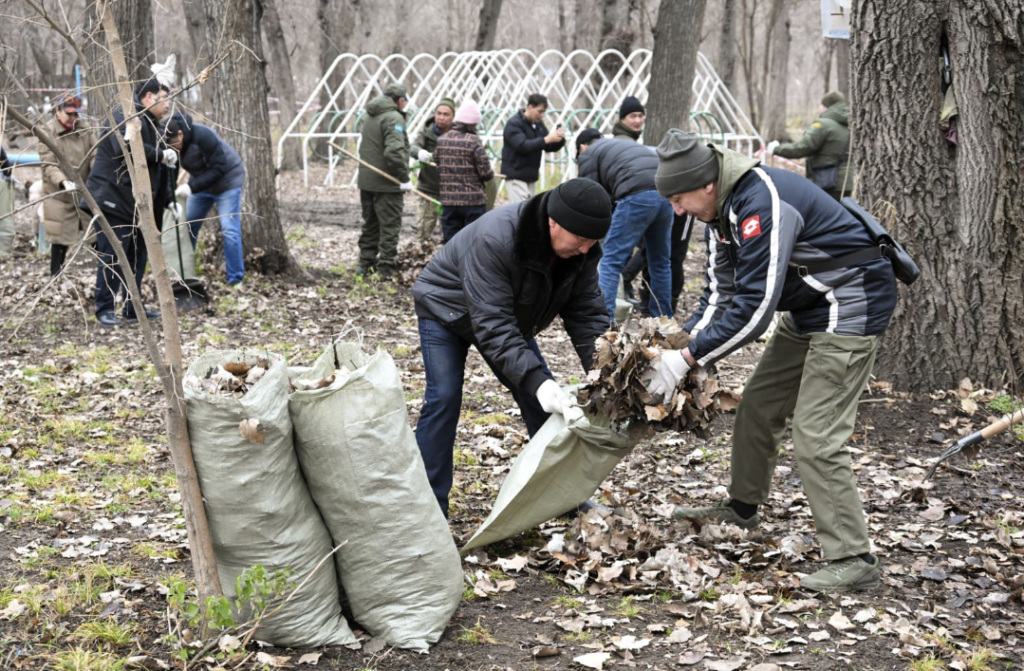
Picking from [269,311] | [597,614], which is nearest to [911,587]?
[597,614]

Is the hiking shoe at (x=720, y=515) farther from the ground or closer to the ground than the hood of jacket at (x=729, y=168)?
closer to the ground

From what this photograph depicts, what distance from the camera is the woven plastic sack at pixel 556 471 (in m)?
3.83

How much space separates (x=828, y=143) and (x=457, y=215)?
4213mm

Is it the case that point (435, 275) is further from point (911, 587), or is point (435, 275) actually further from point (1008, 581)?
point (1008, 581)

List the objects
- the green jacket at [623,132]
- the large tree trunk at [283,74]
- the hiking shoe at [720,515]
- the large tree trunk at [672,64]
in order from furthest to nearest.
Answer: the large tree trunk at [283,74] < the large tree trunk at [672,64] < the green jacket at [623,132] < the hiking shoe at [720,515]

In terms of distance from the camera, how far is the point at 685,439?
18.8ft

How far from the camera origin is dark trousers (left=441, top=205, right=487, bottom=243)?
381 inches

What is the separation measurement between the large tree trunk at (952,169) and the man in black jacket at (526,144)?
4.81 m

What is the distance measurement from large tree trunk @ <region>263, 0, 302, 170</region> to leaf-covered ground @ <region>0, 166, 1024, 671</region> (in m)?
15.4

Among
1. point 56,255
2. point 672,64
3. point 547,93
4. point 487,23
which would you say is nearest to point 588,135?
point 672,64

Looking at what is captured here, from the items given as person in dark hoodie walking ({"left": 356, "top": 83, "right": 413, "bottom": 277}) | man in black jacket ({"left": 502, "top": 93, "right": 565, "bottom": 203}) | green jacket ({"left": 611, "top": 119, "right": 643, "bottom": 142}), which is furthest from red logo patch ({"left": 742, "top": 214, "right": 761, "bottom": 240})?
man in black jacket ({"left": 502, "top": 93, "right": 565, "bottom": 203})

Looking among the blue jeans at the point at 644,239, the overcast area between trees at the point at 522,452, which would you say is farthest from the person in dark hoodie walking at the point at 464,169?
the blue jeans at the point at 644,239

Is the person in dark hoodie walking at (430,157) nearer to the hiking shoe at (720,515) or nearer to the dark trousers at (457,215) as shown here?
the dark trousers at (457,215)

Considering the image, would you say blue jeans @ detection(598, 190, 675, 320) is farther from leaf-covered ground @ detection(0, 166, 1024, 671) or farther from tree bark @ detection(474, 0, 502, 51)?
tree bark @ detection(474, 0, 502, 51)
